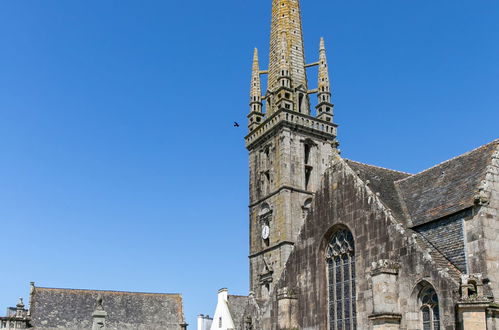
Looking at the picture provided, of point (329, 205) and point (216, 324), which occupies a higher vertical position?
point (329, 205)

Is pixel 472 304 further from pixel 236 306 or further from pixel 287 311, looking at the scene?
pixel 236 306

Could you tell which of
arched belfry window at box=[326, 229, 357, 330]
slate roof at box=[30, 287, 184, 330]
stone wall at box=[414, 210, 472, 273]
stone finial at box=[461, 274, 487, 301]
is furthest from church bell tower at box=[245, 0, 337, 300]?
stone finial at box=[461, 274, 487, 301]

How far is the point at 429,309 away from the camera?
21125 mm

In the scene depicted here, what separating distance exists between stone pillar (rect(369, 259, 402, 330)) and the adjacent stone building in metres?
39.2

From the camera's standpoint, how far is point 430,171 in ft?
90.2

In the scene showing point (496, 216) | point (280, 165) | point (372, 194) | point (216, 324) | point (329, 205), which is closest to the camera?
point (496, 216)

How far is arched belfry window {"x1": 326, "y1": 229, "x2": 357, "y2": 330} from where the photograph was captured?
2484 centimetres

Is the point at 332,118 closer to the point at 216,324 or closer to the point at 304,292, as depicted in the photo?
the point at 216,324

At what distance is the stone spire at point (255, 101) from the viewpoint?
226 ft

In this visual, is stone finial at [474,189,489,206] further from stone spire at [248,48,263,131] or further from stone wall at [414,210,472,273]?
stone spire at [248,48,263,131]

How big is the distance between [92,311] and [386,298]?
136ft

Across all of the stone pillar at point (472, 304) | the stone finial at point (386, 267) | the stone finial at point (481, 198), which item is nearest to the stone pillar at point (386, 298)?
the stone finial at point (386, 267)

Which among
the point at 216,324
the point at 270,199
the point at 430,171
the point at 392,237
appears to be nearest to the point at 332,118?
the point at 270,199

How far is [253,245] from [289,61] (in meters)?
19.8
